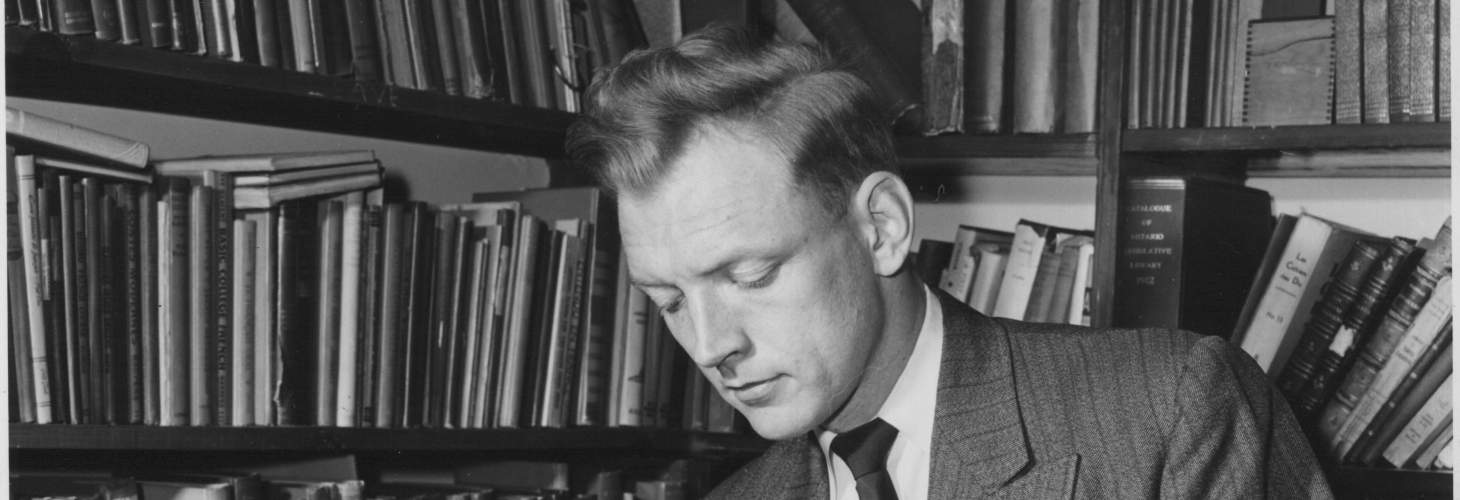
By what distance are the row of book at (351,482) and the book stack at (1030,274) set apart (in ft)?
1.55

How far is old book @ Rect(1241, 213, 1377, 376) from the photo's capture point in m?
1.94

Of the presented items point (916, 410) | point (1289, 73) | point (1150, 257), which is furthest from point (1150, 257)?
point (916, 410)

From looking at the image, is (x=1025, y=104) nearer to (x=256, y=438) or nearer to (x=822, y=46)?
(x=822, y=46)

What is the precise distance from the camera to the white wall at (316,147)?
1872mm

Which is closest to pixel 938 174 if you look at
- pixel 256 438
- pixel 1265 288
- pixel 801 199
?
pixel 1265 288

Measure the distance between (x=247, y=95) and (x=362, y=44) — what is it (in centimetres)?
14

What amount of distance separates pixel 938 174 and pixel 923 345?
825mm

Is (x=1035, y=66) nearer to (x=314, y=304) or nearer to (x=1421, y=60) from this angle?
(x=1421, y=60)

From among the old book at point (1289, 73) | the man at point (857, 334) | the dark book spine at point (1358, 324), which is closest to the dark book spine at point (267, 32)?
the man at point (857, 334)

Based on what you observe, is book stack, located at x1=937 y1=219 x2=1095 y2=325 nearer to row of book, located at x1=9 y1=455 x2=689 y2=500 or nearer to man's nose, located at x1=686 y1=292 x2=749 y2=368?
row of book, located at x1=9 y1=455 x2=689 y2=500

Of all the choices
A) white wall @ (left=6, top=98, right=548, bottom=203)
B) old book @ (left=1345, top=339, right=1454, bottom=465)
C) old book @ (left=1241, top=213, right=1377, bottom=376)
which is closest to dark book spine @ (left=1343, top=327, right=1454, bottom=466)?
old book @ (left=1345, top=339, right=1454, bottom=465)

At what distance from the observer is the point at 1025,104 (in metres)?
2.11

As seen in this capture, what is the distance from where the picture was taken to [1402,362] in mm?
1846

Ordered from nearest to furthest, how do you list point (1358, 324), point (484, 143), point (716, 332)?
point (716, 332), point (1358, 324), point (484, 143)
